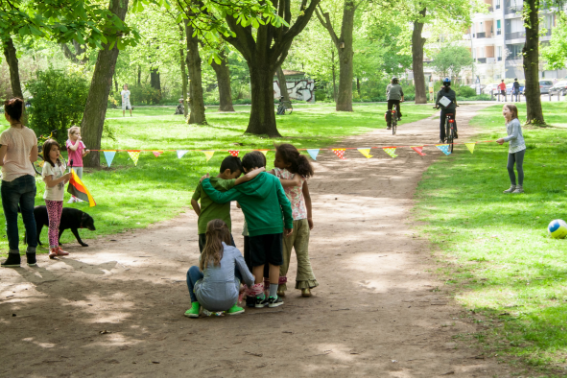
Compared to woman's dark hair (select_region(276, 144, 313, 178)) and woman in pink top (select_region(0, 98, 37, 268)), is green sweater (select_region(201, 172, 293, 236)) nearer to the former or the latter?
woman's dark hair (select_region(276, 144, 313, 178))

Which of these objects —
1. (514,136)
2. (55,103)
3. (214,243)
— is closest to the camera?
(214,243)

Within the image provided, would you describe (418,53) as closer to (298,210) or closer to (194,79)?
(194,79)

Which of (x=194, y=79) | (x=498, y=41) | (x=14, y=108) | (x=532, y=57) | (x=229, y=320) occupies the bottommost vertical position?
(x=229, y=320)

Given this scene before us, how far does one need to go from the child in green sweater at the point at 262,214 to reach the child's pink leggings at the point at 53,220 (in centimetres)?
337

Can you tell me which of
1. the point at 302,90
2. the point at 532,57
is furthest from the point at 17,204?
the point at 302,90

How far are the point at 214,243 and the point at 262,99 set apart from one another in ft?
60.8

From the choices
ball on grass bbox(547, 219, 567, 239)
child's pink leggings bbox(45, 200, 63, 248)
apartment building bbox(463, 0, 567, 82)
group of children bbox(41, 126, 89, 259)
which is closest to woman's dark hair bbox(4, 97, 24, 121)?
group of children bbox(41, 126, 89, 259)

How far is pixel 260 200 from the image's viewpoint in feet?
20.3

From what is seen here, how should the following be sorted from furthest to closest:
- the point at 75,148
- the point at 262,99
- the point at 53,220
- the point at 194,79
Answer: the point at 194,79 → the point at 262,99 → the point at 75,148 → the point at 53,220

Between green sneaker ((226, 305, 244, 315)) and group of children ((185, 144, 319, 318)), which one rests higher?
group of children ((185, 144, 319, 318))

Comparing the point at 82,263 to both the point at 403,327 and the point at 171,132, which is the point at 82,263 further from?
the point at 171,132

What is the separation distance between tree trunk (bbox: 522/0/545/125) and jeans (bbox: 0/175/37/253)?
61.0 ft

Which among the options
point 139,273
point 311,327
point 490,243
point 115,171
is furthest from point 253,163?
point 115,171

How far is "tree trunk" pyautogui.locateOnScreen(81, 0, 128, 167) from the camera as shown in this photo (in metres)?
17.0
